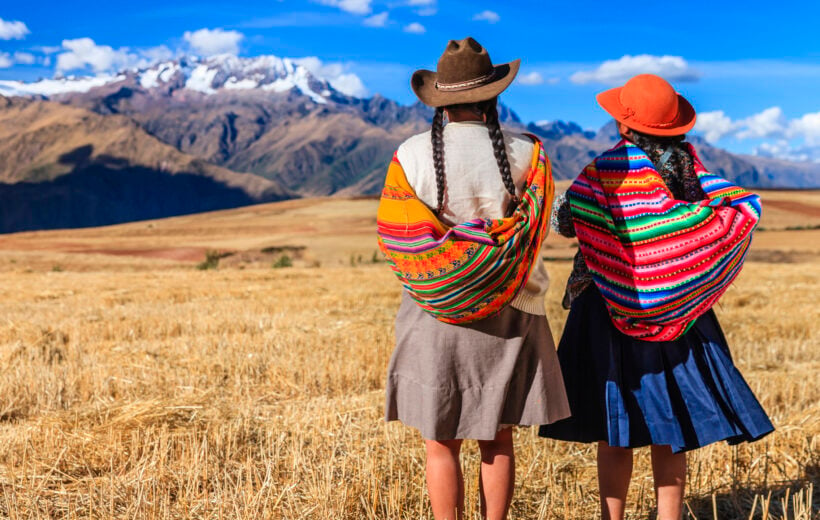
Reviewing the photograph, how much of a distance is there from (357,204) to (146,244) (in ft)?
177

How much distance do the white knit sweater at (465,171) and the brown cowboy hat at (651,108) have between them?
583 mm

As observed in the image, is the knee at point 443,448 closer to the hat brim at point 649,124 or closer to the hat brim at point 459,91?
the hat brim at point 459,91

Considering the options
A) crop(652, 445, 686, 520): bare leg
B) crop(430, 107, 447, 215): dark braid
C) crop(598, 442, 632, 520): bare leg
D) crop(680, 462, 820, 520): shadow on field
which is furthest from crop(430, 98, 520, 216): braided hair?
crop(680, 462, 820, 520): shadow on field

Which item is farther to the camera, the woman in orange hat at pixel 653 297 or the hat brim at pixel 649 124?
the hat brim at pixel 649 124

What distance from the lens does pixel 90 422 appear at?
5.20m

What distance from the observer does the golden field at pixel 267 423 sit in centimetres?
387

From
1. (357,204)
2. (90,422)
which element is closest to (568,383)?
(90,422)

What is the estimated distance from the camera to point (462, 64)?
300 centimetres

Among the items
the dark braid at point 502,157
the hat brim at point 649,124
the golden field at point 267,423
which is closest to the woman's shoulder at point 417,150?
the dark braid at point 502,157

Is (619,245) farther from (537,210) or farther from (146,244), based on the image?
(146,244)

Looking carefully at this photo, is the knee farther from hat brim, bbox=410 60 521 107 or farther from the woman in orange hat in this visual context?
hat brim, bbox=410 60 521 107

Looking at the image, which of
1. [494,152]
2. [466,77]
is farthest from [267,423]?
[466,77]

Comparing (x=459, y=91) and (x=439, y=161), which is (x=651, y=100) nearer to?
(x=459, y=91)

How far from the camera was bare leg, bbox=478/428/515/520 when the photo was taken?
323 cm
